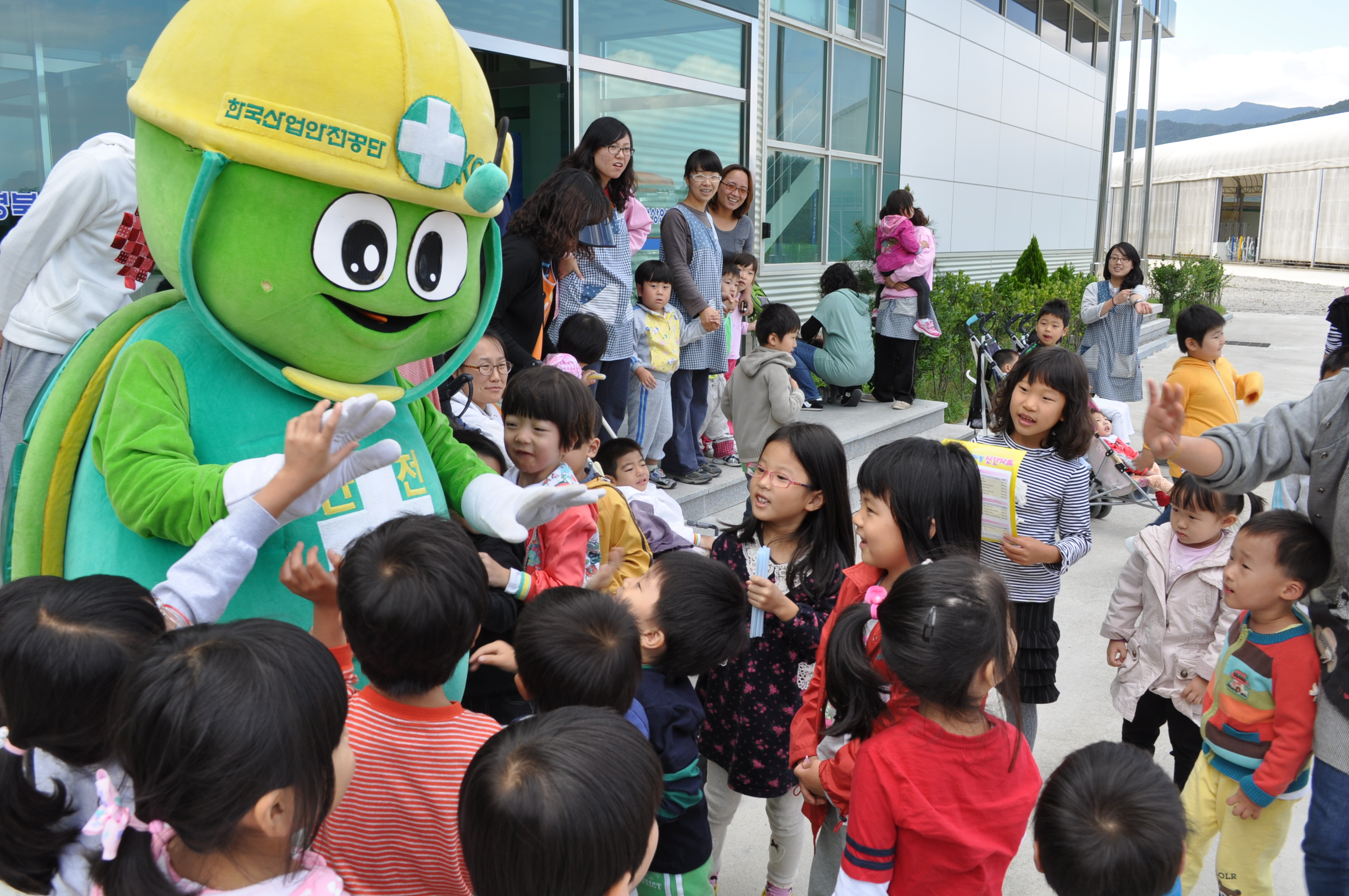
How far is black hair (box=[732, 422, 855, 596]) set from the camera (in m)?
2.48

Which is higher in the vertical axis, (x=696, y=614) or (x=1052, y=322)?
(x=1052, y=322)

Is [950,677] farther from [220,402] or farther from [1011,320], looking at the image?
[1011,320]

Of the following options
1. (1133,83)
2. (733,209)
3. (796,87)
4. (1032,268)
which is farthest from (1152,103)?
(733,209)

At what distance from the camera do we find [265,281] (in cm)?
199

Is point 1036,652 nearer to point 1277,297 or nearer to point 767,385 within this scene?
point 767,385

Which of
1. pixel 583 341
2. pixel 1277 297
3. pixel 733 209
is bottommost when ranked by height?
pixel 1277 297

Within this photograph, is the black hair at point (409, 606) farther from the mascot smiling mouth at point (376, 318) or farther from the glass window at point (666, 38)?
the glass window at point (666, 38)

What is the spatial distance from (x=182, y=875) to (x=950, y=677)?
1218 millimetres

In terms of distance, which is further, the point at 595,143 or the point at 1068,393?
the point at 595,143

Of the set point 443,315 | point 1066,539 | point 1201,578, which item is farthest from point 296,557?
point 1201,578

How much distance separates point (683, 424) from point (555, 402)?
302 centimetres

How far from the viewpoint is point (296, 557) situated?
1.92m

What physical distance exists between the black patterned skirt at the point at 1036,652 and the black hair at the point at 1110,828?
134 cm

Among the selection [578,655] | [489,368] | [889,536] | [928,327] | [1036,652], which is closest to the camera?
[578,655]
